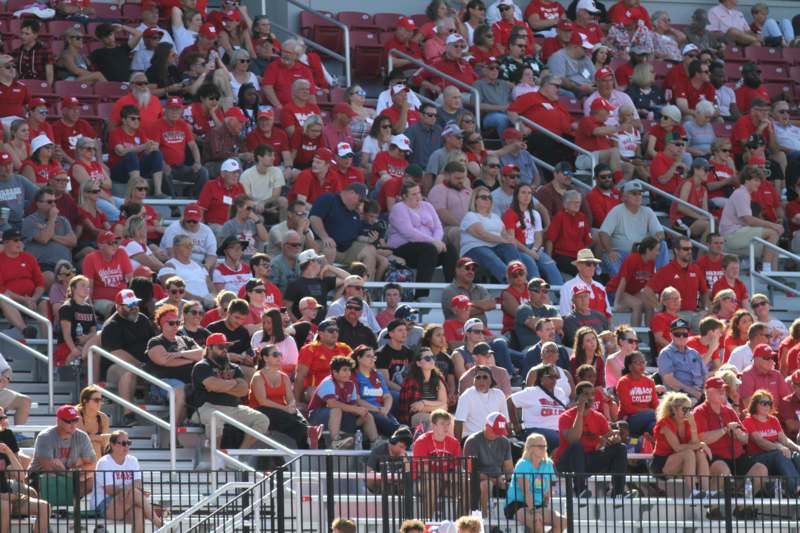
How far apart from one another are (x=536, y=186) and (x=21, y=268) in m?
6.93

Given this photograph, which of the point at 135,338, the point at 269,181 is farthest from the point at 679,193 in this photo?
the point at 135,338

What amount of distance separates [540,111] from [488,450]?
27.2ft

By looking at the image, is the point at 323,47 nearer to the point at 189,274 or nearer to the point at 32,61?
the point at 32,61

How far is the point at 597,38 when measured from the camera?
84.8ft

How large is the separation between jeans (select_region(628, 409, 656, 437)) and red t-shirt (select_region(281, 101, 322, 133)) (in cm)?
618

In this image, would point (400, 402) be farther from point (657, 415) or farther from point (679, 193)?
point (679, 193)

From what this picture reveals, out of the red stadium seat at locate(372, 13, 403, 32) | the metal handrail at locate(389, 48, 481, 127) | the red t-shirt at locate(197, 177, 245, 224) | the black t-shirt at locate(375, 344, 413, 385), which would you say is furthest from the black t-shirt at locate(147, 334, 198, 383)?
the red stadium seat at locate(372, 13, 403, 32)

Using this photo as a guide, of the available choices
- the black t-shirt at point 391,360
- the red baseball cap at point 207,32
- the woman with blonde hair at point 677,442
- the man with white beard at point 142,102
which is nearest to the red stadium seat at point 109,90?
the man with white beard at point 142,102

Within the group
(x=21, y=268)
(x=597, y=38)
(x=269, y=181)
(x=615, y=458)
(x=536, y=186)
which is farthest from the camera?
(x=597, y=38)

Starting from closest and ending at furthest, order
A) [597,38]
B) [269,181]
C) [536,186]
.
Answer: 1. [269,181]
2. [536,186]
3. [597,38]

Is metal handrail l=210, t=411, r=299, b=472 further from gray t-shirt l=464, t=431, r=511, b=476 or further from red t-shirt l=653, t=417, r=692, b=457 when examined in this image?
red t-shirt l=653, t=417, r=692, b=457

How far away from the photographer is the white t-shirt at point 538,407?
56.7 feet

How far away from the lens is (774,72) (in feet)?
90.3

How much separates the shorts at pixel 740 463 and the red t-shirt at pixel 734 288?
4079mm
